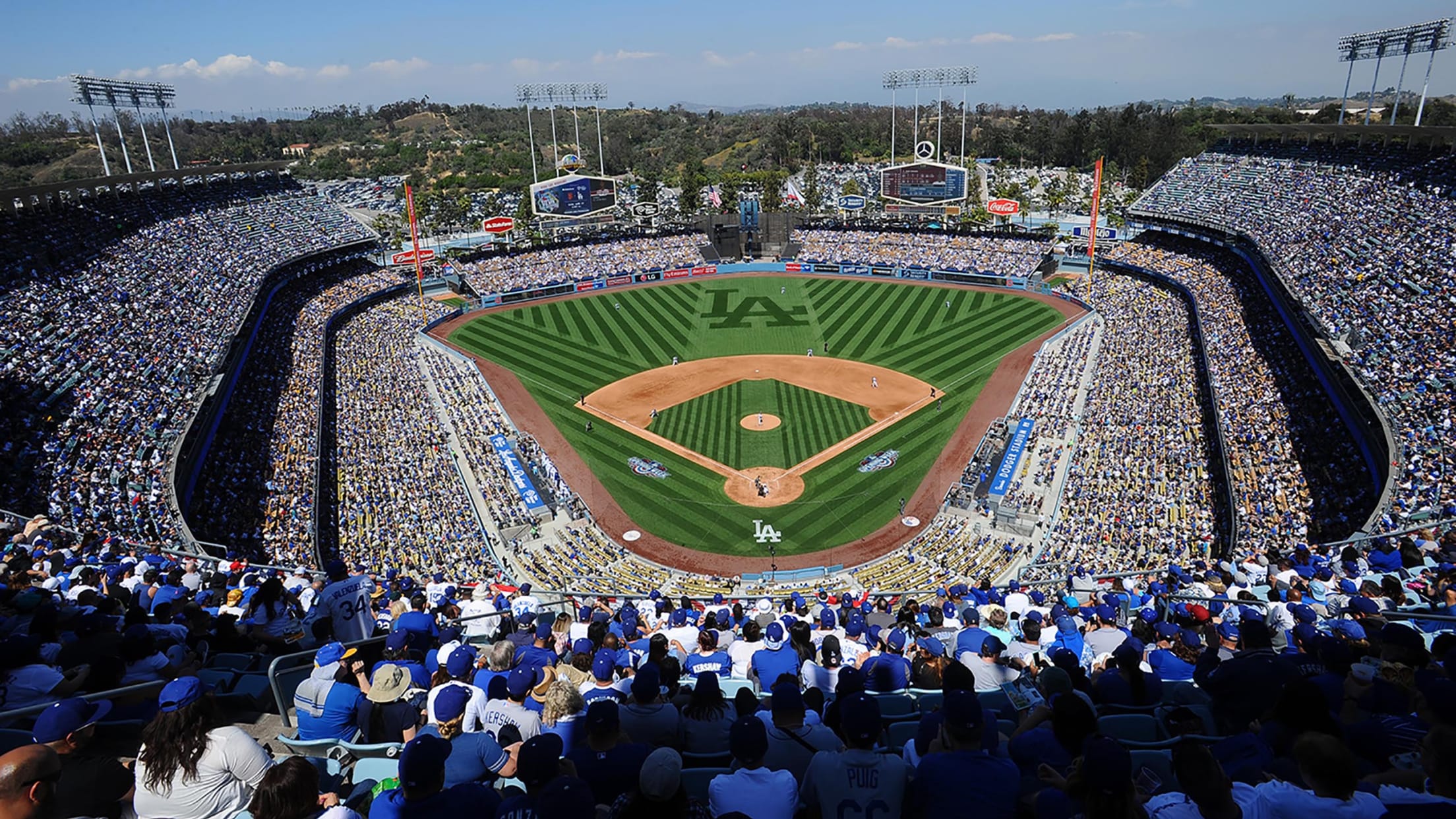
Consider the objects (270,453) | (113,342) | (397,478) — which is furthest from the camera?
(113,342)

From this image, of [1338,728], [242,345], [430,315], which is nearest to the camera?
[1338,728]

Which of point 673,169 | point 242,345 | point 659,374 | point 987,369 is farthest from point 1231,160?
point 673,169

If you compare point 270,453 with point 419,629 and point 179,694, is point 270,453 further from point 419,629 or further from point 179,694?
point 179,694

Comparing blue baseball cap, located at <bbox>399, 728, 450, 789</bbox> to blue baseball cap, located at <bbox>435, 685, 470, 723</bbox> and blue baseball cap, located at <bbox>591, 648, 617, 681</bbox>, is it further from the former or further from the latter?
blue baseball cap, located at <bbox>591, 648, 617, 681</bbox>

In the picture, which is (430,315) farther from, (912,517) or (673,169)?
(673,169)

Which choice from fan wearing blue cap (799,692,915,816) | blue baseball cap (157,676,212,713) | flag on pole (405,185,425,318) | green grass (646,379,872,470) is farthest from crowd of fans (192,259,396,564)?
fan wearing blue cap (799,692,915,816)

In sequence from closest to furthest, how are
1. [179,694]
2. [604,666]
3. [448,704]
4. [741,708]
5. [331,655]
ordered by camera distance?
[179,694]
[448,704]
[741,708]
[331,655]
[604,666]

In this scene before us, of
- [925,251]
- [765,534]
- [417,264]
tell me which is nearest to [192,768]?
[765,534]
